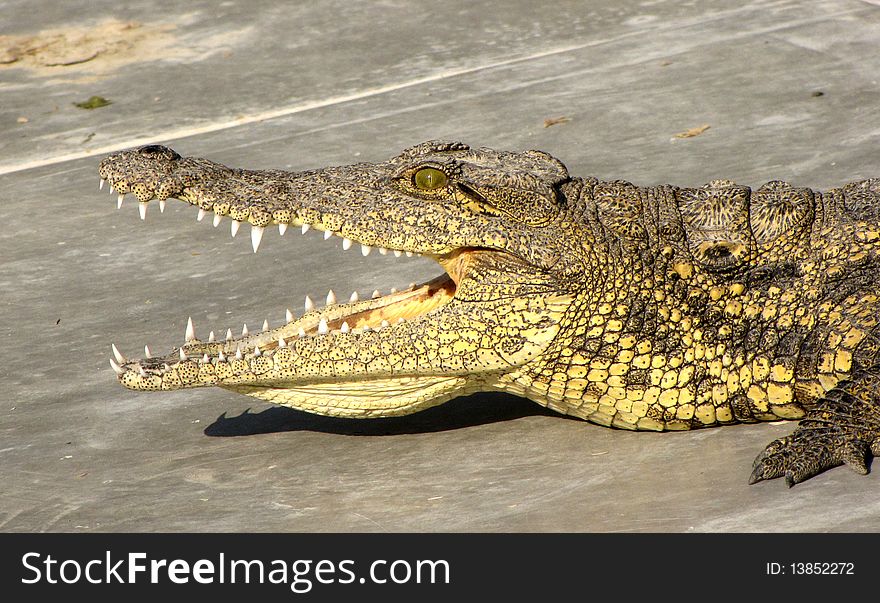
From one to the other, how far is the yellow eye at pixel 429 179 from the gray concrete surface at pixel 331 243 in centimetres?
116

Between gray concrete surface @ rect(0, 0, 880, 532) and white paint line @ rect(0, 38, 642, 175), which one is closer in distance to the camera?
gray concrete surface @ rect(0, 0, 880, 532)

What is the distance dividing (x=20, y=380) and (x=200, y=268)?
1.83 meters

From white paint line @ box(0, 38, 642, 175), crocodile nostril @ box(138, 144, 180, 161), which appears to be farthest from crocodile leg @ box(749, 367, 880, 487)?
white paint line @ box(0, 38, 642, 175)

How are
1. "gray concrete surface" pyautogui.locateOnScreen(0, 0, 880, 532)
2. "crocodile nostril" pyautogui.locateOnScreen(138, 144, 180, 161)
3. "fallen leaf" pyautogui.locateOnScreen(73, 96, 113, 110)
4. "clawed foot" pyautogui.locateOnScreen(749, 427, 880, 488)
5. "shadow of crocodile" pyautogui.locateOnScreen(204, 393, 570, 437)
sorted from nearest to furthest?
"clawed foot" pyautogui.locateOnScreen(749, 427, 880, 488)
"gray concrete surface" pyautogui.locateOnScreen(0, 0, 880, 532)
"crocodile nostril" pyautogui.locateOnScreen(138, 144, 180, 161)
"shadow of crocodile" pyautogui.locateOnScreen(204, 393, 570, 437)
"fallen leaf" pyautogui.locateOnScreen(73, 96, 113, 110)

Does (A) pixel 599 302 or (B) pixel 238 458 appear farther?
(B) pixel 238 458

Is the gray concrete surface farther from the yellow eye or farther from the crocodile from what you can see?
the yellow eye

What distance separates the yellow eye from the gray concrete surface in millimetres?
1155

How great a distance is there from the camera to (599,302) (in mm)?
5426

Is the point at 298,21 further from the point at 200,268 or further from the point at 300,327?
the point at 300,327

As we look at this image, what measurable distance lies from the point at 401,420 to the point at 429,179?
126cm

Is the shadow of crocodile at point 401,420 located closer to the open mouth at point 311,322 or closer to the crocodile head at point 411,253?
the crocodile head at point 411,253

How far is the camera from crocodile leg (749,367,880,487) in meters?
4.78

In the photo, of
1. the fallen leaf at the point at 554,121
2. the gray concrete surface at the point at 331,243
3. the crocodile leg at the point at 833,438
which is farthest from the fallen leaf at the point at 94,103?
the crocodile leg at the point at 833,438
